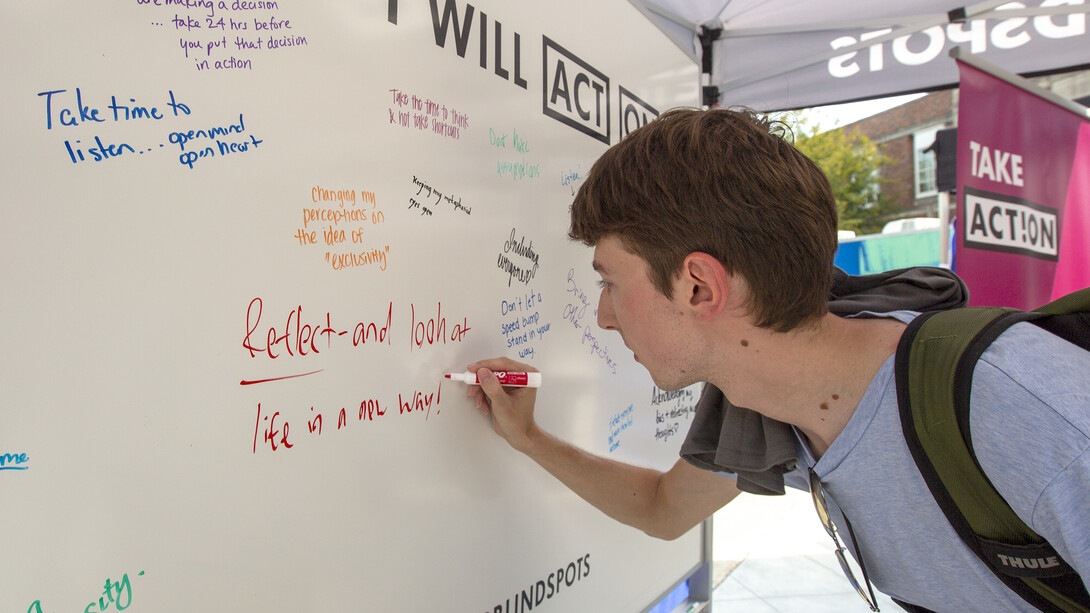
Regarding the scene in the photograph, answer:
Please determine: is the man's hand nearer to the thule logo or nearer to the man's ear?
the man's ear

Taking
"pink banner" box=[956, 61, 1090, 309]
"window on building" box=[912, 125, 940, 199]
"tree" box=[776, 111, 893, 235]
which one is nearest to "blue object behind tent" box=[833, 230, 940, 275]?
"tree" box=[776, 111, 893, 235]

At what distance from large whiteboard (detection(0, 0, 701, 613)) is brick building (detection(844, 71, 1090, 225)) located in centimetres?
1792

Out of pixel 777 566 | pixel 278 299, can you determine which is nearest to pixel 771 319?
pixel 278 299

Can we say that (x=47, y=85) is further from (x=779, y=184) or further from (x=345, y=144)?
(x=779, y=184)

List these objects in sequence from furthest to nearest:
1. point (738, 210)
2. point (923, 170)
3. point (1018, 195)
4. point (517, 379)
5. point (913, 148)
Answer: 1. point (913, 148)
2. point (923, 170)
3. point (1018, 195)
4. point (517, 379)
5. point (738, 210)

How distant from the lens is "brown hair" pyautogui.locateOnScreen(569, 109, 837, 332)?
1.03 m

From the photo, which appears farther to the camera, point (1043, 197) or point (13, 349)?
point (1043, 197)

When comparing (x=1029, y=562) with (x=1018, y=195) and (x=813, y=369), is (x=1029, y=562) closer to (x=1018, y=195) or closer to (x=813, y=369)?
(x=813, y=369)

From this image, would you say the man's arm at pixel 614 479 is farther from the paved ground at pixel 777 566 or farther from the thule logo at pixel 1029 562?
the paved ground at pixel 777 566

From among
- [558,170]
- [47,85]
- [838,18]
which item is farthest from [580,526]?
[838,18]

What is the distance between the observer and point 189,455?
2.66ft

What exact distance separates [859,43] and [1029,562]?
2.42 m

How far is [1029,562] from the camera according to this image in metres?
0.83

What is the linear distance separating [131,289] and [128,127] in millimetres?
173
